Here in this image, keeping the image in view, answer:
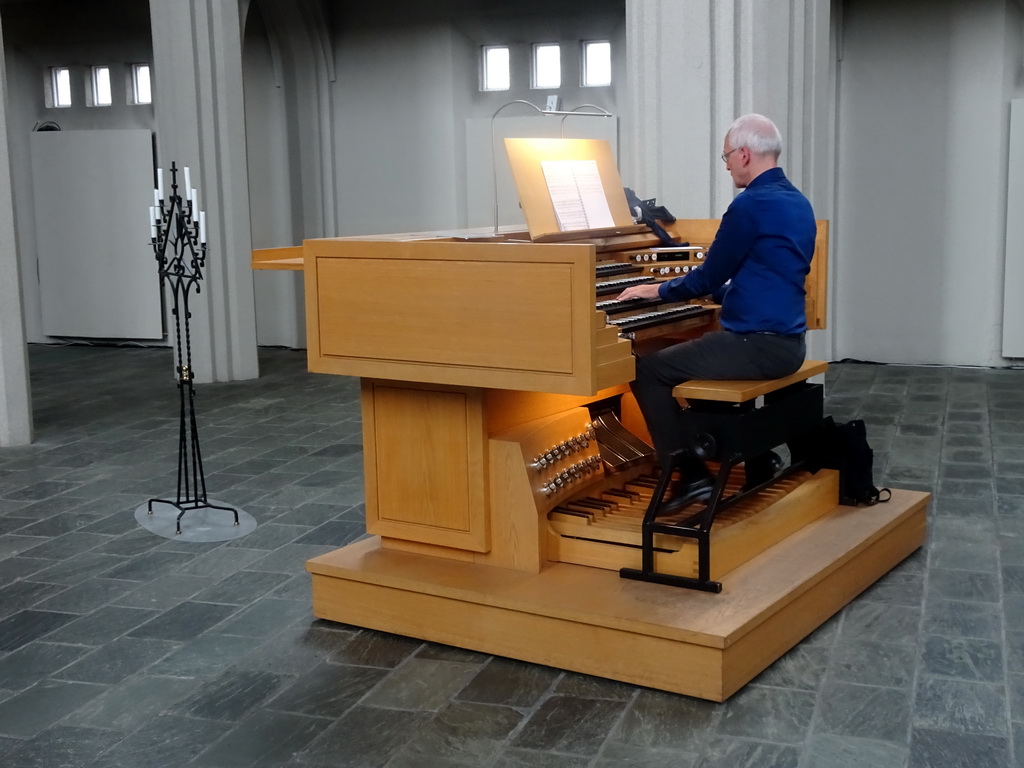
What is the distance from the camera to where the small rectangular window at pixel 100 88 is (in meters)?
12.4

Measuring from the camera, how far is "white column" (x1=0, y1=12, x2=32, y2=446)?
299 inches

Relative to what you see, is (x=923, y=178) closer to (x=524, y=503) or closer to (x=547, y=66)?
(x=547, y=66)

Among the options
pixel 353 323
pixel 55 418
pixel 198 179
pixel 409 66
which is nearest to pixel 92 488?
pixel 55 418

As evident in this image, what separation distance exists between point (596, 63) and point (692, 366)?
6864 mm

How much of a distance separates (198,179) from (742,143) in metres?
6.23

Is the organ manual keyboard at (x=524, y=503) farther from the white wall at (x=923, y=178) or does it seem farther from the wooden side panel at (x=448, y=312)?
the white wall at (x=923, y=178)

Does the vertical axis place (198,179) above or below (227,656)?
above

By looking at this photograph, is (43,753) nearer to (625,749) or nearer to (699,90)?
(625,749)

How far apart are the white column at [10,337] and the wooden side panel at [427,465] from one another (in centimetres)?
404

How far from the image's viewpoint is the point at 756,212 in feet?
14.2

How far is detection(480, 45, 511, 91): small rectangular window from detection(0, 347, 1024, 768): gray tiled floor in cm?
561

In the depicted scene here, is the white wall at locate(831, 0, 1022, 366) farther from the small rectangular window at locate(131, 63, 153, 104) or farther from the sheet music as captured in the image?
the small rectangular window at locate(131, 63, 153, 104)

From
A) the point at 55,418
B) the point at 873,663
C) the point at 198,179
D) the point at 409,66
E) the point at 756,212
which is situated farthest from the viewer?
the point at 409,66

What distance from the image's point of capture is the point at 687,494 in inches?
184
